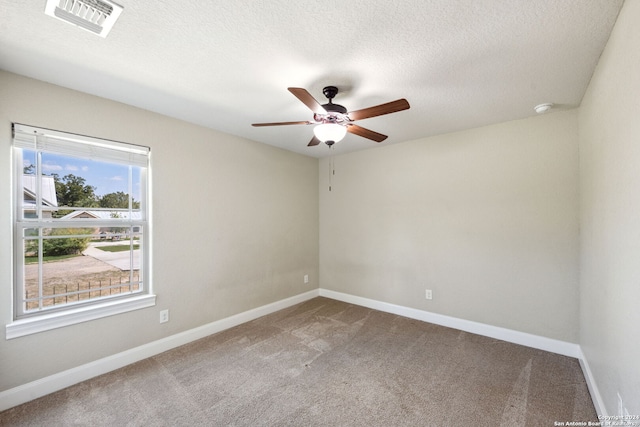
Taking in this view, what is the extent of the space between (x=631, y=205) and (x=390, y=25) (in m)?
1.56

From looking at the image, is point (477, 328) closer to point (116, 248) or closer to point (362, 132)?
point (362, 132)

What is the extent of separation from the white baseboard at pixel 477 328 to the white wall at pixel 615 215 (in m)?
0.50

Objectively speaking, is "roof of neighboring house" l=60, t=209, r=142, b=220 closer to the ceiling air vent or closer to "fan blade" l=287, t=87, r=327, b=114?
the ceiling air vent

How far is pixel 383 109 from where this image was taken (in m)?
1.92

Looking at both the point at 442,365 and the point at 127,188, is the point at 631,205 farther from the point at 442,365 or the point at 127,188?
the point at 127,188

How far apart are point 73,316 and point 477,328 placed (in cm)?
405

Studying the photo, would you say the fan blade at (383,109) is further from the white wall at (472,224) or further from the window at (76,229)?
the window at (76,229)

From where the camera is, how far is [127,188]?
109 inches

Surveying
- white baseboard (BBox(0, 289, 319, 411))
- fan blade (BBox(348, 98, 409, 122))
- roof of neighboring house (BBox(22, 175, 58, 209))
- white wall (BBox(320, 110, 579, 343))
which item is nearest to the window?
roof of neighboring house (BBox(22, 175, 58, 209))

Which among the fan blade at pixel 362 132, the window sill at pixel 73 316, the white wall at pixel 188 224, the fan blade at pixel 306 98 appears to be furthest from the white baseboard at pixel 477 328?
the fan blade at pixel 306 98

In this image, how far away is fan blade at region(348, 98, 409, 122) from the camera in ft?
5.93

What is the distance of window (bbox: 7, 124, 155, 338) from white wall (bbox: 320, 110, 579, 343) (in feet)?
9.38

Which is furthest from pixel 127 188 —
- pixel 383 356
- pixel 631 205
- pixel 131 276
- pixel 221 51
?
pixel 631 205

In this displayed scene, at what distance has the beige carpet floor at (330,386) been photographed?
195cm
